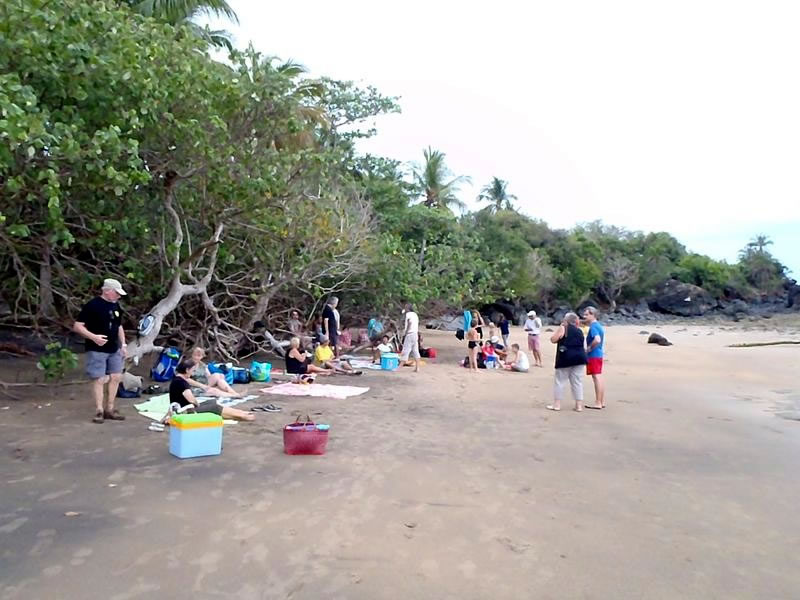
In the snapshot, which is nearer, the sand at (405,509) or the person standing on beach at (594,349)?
the sand at (405,509)

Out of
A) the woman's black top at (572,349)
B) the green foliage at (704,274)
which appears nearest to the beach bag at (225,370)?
the woman's black top at (572,349)

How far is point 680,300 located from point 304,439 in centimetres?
5523

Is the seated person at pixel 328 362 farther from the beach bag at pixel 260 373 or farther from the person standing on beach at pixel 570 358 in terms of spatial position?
the person standing on beach at pixel 570 358

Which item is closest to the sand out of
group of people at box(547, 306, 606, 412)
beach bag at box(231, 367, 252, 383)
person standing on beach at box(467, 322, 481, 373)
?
group of people at box(547, 306, 606, 412)

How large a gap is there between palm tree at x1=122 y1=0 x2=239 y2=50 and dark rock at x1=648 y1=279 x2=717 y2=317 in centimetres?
4765

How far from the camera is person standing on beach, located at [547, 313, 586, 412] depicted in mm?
8734

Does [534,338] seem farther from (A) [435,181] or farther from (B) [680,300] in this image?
(B) [680,300]

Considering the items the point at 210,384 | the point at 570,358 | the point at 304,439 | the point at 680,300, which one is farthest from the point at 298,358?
the point at 680,300

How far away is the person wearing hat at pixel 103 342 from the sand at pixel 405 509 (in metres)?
0.36

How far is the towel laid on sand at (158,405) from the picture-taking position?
7367mm

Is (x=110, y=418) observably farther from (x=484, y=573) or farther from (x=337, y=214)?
(x=337, y=214)

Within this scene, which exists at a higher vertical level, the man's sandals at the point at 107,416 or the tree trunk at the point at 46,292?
the tree trunk at the point at 46,292

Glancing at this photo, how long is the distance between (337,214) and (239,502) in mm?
9608

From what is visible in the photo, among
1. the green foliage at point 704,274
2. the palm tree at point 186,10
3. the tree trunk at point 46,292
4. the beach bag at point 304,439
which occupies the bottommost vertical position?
the beach bag at point 304,439
